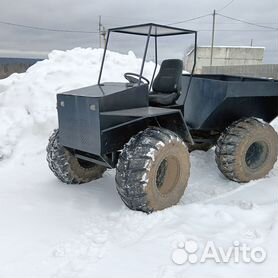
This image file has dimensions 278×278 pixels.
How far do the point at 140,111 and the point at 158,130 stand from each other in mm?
300

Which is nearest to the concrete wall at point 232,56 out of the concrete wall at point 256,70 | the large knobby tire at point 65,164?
the concrete wall at point 256,70

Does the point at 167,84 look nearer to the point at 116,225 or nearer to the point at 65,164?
the point at 65,164

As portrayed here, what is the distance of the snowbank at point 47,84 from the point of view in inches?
270

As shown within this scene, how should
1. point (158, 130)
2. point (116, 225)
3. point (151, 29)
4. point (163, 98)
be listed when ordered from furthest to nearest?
point (163, 98) → point (151, 29) → point (158, 130) → point (116, 225)

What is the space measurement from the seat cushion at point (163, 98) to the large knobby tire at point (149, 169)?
872mm

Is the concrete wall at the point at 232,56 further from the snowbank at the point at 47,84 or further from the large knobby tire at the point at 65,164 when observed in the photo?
the large knobby tire at the point at 65,164

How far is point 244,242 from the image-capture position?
10.4 feet

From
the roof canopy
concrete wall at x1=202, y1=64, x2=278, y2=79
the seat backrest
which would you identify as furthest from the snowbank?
concrete wall at x1=202, y1=64, x2=278, y2=79

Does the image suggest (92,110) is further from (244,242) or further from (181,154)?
(244,242)

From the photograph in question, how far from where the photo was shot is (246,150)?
15.9ft

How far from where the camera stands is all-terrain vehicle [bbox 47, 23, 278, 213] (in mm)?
3684

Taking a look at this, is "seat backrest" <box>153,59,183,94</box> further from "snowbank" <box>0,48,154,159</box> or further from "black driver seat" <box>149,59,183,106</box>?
"snowbank" <box>0,48,154,159</box>

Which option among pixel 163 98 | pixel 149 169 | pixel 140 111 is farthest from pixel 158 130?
pixel 163 98

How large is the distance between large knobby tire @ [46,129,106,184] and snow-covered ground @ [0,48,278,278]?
0.13 meters
